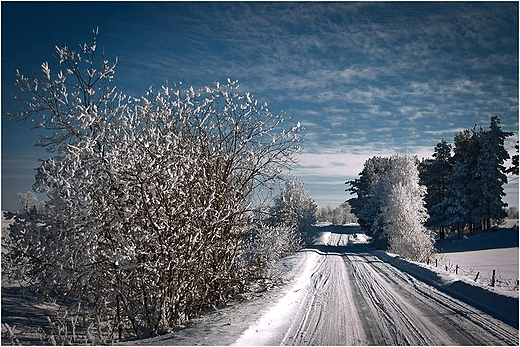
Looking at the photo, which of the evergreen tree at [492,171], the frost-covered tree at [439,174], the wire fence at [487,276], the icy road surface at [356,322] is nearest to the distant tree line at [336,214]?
the frost-covered tree at [439,174]

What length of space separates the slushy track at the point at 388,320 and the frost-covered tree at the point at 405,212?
16.5m

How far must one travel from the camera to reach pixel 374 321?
28.3ft

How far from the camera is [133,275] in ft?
25.9

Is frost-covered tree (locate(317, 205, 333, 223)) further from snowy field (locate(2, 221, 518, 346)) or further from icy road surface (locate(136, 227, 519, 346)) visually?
icy road surface (locate(136, 227, 519, 346))

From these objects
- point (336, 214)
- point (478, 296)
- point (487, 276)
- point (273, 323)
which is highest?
point (336, 214)

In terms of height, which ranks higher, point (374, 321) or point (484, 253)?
point (484, 253)

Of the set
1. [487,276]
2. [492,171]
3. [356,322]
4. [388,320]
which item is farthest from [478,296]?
[492,171]

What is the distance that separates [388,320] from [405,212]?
25115mm

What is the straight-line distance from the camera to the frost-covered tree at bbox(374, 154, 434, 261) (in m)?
29.0

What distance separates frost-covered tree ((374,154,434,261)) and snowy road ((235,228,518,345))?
16.6 meters

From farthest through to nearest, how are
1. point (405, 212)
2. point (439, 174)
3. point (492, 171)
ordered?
point (439, 174), point (492, 171), point (405, 212)

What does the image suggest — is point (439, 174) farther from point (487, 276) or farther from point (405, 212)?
point (487, 276)

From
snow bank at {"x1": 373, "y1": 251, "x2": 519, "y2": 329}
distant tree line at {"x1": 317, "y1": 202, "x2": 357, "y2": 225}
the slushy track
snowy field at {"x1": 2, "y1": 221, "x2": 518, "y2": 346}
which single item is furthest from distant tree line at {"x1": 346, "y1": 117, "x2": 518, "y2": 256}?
distant tree line at {"x1": 317, "y1": 202, "x2": 357, "y2": 225}

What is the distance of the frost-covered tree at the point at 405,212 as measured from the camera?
29.0 metres
